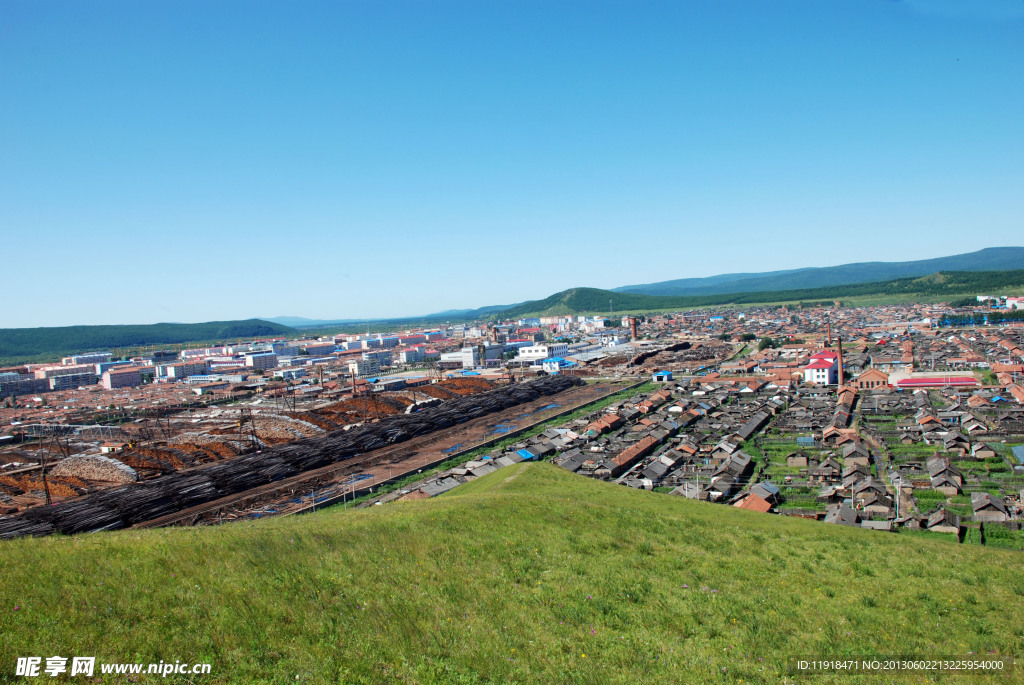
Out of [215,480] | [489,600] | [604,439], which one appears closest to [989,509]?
[604,439]

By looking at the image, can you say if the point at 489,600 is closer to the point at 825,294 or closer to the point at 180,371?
the point at 180,371

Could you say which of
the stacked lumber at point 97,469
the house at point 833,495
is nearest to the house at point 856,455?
the house at point 833,495

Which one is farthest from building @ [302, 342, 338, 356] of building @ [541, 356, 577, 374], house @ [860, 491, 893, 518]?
house @ [860, 491, 893, 518]

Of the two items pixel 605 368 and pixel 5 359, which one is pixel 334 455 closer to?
pixel 605 368

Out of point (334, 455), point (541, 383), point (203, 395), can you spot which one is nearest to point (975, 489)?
point (334, 455)

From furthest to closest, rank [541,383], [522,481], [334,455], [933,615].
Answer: [541,383]
[334,455]
[522,481]
[933,615]
